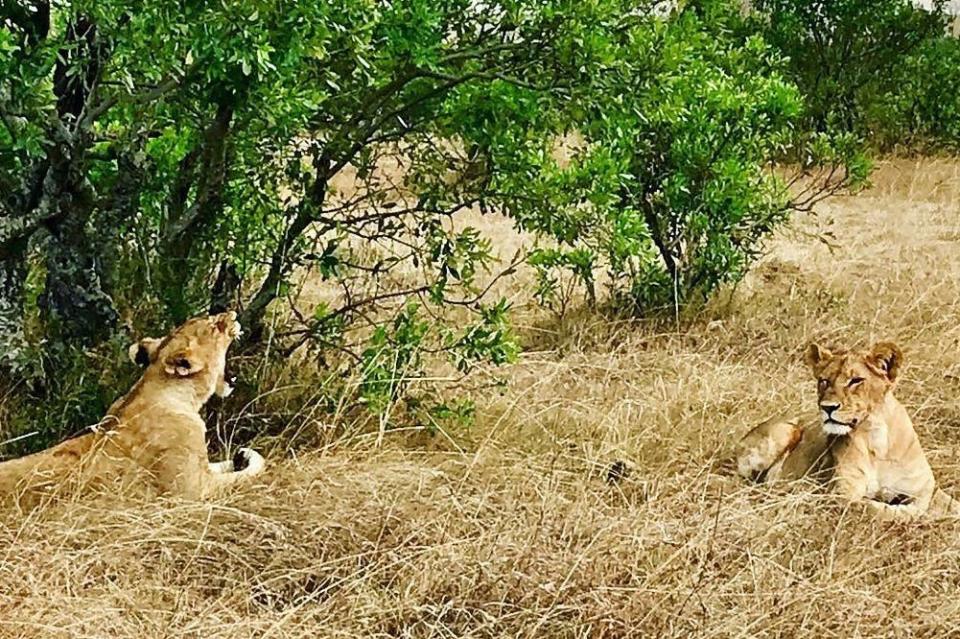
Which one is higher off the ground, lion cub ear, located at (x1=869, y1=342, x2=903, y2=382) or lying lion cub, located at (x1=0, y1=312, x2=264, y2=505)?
A: lion cub ear, located at (x1=869, y1=342, x2=903, y2=382)

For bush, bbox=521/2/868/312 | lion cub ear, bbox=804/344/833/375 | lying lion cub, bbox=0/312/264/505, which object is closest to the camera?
lying lion cub, bbox=0/312/264/505

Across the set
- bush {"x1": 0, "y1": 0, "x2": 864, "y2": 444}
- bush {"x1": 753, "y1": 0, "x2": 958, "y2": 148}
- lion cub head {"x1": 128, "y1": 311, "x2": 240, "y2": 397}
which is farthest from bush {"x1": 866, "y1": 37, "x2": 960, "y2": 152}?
lion cub head {"x1": 128, "y1": 311, "x2": 240, "y2": 397}

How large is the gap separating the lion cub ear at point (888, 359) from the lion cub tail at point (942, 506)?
1.51ft

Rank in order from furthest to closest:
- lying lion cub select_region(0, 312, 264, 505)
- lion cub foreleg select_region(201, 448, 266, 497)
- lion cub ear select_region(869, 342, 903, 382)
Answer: lion cub ear select_region(869, 342, 903, 382)
lion cub foreleg select_region(201, 448, 266, 497)
lying lion cub select_region(0, 312, 264, 505)

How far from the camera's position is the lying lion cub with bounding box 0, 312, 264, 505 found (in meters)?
4.31

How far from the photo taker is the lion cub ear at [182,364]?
183 inches

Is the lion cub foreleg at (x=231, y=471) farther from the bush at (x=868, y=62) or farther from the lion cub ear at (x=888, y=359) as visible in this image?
the bush at (x=868, y=62)

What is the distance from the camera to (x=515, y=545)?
3803 mm

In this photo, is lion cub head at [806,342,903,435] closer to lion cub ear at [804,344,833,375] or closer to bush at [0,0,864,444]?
lion cub ear at [804,344,833,375]

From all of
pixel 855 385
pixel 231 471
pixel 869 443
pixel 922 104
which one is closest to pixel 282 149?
pixel 231 471

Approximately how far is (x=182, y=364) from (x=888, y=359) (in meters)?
2.61

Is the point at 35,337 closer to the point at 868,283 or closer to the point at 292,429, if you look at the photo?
the point at 292,429

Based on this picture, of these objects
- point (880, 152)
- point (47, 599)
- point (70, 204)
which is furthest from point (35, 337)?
point (880, 152)

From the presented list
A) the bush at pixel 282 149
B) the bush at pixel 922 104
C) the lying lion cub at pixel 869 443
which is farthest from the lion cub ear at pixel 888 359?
the bush at pixel 922 104
